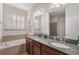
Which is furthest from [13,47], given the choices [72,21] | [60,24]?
[72,21]

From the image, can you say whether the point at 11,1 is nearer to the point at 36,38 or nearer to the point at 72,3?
the point at 36,38

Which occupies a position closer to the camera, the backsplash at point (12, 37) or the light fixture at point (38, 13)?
the backsplash at point (12, 37)

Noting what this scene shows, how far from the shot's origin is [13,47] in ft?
4.81

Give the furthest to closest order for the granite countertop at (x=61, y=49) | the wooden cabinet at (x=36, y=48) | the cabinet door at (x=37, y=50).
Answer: the cabinet door at (x=37, y=50), the wooden cabinet at (x=36, y=48), the granite countertop at (x=61, y=49)

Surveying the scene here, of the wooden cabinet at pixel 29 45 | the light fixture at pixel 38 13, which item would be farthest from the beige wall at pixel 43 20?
the wooden cabinet at pixel 29 45

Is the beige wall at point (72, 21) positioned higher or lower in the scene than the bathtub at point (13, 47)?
higher

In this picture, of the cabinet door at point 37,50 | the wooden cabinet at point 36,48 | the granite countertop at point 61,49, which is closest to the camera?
the granite countertop at point 61,49

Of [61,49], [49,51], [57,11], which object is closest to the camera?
[61,49]

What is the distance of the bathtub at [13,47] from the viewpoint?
1.42 m

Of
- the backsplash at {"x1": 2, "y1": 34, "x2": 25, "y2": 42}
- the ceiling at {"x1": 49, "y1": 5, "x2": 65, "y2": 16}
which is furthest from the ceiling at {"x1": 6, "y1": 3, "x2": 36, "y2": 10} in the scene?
the backsplash at {"x1": 2, "y1": 34, "x2": 25, "y2": 42}

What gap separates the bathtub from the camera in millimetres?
1417

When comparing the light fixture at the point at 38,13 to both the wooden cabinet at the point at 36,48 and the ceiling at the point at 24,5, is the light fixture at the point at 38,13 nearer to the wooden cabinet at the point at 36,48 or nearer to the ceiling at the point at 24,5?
the ceiling at the point at 24,5

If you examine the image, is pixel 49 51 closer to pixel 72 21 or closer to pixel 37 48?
pixel 37 48

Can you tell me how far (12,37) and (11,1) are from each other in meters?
0.63
